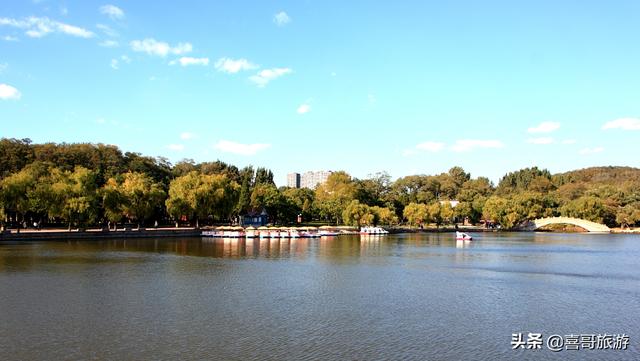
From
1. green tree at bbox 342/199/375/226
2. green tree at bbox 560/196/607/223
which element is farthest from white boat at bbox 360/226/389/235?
green tree at bbox 560/196/607/223

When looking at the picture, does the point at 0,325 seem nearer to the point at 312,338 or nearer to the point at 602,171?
the point at 312,338

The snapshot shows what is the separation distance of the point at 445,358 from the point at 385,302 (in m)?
8.17

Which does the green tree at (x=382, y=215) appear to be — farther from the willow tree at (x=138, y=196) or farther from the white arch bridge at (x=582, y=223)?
the willow tree at (x=138, y=196)

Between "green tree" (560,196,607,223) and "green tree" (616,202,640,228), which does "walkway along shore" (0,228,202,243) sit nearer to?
"green tree" (560,196,607,223)

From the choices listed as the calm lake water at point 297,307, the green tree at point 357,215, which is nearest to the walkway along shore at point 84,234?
the calm lake water at point 297,307

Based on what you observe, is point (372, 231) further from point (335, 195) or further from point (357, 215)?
point (335, 195)

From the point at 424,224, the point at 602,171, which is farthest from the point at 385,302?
the point at 602,171

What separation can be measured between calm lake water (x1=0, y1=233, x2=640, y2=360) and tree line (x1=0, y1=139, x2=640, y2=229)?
18525 mm

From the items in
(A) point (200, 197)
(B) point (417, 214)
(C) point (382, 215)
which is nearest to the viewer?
(A) point (200, 197)

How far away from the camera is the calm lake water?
672 inches

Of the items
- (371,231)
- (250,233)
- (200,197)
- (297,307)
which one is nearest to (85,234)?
(200,197)

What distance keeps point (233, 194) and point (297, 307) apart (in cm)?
5744

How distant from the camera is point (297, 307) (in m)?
23.1

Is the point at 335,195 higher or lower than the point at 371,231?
higher
